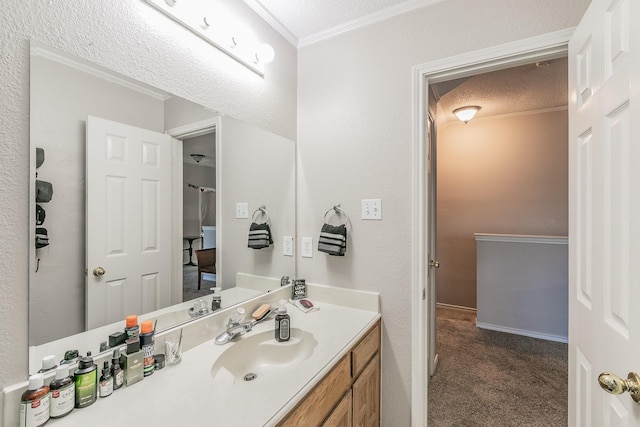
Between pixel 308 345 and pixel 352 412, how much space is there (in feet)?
1.07

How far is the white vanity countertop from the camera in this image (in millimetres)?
749

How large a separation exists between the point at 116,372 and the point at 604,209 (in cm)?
158

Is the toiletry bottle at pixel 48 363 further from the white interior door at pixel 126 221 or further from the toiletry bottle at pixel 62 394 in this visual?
the white interior door at pixel 126 221

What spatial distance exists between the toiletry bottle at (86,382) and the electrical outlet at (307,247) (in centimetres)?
116

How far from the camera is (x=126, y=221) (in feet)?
3.35

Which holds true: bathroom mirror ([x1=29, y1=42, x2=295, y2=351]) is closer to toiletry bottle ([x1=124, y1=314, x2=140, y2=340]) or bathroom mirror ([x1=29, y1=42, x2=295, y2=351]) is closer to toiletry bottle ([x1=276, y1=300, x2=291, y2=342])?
toiletry bottle ([x1=124, y1=314, x2=140, y2=340])

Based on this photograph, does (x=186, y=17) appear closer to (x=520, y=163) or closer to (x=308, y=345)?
(x=308, y=345)

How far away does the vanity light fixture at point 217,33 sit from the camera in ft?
3.66

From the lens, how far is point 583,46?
1.05 metres

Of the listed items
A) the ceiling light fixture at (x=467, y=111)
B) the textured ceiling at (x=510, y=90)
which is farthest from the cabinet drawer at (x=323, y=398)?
the ceiling light fixture at (x=467, y=111)

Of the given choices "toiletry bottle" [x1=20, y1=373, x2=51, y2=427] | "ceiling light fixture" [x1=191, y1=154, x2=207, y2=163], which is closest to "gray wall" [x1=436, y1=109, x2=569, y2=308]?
"ceiling light fixture" [x1=191, y1=154, x2=207, y2=163]

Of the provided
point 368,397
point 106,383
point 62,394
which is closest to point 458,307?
point 368,397

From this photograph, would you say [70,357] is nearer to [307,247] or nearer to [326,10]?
[307,247]

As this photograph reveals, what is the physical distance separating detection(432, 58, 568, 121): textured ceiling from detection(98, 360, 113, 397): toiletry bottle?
2534 mm
